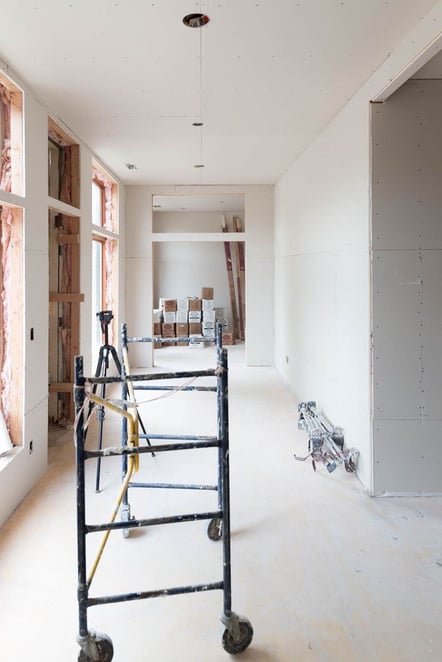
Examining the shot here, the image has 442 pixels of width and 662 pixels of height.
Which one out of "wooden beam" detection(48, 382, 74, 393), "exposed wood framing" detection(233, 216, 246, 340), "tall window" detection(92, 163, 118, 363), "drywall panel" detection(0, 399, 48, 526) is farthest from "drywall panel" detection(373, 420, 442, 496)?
"exposed wood framing" detection(233, 216, 246, 340)

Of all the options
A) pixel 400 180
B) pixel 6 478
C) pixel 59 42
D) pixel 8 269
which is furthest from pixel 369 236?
pixel 6 478

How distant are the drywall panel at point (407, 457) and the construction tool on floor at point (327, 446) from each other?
0.98 feet

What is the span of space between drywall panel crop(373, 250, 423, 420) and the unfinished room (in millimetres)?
13

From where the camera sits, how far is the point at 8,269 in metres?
3.27

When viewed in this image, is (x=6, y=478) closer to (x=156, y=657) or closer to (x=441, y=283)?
(x=156, y=657)

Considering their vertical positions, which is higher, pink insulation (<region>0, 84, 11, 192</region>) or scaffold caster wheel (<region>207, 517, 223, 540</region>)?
pink insulation (<region>0, 84, 11, 192</region>)

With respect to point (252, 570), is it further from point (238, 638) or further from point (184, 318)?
point (184, 318)

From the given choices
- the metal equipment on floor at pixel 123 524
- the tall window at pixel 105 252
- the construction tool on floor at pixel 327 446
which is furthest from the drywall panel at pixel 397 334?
the tall window at pixel 105 252

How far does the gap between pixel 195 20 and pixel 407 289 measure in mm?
2009

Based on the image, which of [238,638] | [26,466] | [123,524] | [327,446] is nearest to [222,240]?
[327,446]

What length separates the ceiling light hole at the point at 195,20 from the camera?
97.6 inches

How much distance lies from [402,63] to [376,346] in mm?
1674

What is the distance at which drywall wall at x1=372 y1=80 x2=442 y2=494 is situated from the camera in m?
3.12

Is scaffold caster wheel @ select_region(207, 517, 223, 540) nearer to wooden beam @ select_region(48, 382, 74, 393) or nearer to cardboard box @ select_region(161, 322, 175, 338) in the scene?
wooden beam @ select_region(48, 382, 74, 393)
